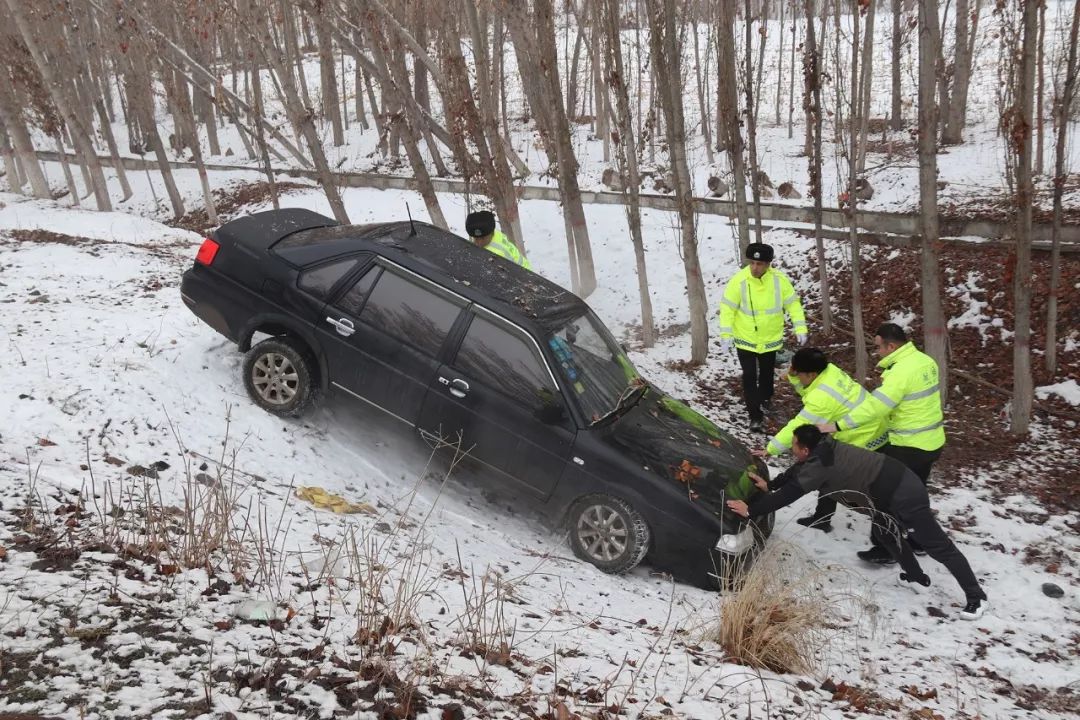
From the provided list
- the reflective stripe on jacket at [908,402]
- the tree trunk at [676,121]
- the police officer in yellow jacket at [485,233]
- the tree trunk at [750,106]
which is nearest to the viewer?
the reflective stripe on jacket at [908,402]

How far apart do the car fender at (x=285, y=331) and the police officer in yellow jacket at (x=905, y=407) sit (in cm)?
417

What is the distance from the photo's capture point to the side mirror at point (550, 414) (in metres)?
5.29

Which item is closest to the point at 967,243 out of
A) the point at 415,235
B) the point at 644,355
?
the point at 644,355

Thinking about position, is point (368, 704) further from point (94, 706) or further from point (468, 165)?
point (468, 165)

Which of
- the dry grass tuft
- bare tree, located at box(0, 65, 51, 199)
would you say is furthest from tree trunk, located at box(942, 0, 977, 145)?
bare tree, located at box(0, 65, 51, 199)

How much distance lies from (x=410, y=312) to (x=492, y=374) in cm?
87

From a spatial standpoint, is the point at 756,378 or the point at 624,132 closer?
the point at 756,378

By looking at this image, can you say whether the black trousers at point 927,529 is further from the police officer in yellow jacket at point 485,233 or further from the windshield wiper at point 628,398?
the police officer in yellow jacket at point 485,233

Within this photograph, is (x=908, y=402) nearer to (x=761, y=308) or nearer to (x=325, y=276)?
(x=761, y=308)

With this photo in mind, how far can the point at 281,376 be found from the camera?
236 inches

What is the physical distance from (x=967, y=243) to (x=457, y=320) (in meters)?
10.4

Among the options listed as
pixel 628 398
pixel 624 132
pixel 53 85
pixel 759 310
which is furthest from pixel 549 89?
pixel 53 85

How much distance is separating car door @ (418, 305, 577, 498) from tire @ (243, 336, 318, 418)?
108cm

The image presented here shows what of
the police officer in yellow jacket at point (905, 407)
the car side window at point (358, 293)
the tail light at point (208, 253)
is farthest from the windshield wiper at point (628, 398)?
the tail light at point (208, 253)
